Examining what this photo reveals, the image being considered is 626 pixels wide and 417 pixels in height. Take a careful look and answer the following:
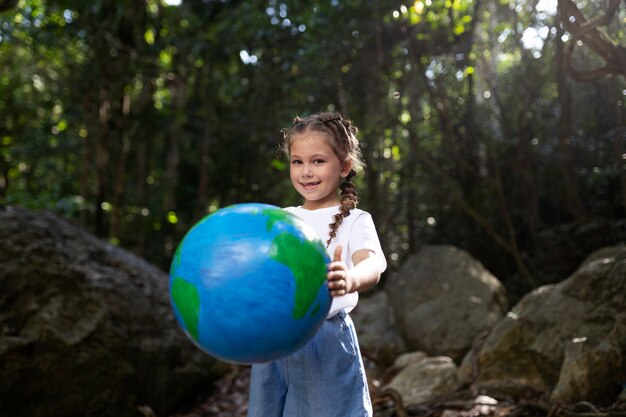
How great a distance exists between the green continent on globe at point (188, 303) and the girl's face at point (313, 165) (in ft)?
2.18

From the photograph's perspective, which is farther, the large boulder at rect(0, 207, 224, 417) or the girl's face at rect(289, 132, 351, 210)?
the large boulder at rect(0, 207, 224, 417)

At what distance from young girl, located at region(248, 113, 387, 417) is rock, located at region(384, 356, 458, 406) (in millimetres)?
2243

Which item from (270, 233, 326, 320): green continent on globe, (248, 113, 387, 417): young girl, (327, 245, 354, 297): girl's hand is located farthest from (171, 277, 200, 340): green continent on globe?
(248, 113, 387, 417): young girl

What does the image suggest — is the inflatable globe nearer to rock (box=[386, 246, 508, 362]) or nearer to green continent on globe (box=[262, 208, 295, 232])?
green continent on globe (box=[262, 208, 295, 232])

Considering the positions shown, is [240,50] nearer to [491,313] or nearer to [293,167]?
[491,313]

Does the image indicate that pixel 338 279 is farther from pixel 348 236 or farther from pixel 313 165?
pixel 313 165

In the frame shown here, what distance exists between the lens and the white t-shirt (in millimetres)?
2154

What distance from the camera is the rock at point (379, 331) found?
6.29 m

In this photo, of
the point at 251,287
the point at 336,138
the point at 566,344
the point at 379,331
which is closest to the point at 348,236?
the point at 336,138

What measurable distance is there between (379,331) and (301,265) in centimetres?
505

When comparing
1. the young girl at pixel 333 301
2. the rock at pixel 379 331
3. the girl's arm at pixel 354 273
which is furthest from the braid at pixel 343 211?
the rock at pixel 379 331

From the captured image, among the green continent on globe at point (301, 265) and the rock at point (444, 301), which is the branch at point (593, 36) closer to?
the green continent on globe at point (301, 265)

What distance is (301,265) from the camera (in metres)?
1.73

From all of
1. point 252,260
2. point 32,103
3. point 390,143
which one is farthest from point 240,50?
point 32,103
